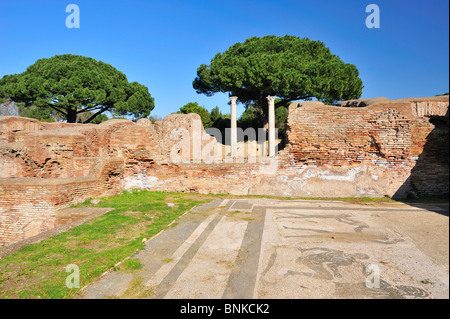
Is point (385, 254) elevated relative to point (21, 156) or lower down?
lower down

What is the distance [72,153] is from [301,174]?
25.8 ft

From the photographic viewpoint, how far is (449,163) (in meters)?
1.25

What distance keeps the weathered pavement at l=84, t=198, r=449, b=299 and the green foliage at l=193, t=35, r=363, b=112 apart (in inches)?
744

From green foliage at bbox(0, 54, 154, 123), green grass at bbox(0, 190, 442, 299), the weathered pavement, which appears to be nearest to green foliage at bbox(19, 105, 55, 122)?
green foliage at bbox(0, 54, 154, 123)

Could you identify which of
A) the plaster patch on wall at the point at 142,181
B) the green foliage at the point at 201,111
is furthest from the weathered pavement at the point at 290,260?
the green foliage at the point at 201,111

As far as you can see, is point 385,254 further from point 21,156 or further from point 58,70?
point 58,70

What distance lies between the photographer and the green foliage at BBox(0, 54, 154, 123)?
26.7 meters

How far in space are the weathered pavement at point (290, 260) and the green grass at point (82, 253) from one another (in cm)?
30

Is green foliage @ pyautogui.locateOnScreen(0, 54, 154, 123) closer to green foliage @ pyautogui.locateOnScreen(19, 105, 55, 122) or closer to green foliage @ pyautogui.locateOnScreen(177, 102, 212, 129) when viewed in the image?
green foliage @ pyautogui.locateOnScreen(177, 102, 212, 129)

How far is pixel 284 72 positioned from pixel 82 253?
21.8 meters

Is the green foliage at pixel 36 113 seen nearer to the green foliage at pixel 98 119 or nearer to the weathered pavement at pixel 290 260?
the green foliage at pixel 98 119

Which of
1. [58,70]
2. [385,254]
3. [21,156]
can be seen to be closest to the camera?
[385,254]

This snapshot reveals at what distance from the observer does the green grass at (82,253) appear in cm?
325
